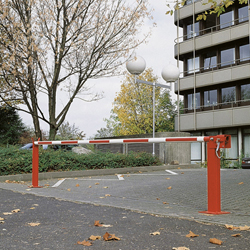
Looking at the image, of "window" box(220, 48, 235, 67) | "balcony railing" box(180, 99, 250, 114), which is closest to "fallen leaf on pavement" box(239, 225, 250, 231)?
"balcony railing" box(180, 99, 250, 114)

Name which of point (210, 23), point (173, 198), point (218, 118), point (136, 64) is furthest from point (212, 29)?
point (173, 198)

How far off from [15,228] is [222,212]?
312 centimetres

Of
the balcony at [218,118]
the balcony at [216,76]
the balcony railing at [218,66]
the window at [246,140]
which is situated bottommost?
the window at [246,140]

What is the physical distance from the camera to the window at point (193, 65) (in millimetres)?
32094

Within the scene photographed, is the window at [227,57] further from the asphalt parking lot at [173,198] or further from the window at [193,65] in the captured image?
the asphalt parking lot at [173,198]

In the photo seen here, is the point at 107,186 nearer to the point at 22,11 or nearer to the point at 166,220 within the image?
the point at 166,220

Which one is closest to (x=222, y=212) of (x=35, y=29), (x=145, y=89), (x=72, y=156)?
(x=72, y=156)

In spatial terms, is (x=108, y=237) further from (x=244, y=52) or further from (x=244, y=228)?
(x=244, y=52)

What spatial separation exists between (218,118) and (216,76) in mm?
3547

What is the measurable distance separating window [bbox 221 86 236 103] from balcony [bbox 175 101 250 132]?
0.48m

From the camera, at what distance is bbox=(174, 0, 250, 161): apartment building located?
93.4 ft

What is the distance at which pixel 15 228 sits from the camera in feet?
14.5

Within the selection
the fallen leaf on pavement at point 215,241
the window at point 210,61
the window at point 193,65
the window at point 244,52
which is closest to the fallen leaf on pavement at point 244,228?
the fallen leaf on pavement at point 215,241

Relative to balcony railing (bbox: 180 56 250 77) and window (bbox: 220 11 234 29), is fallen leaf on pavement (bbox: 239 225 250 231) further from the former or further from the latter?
window (bbox: 220 11 234 29)
